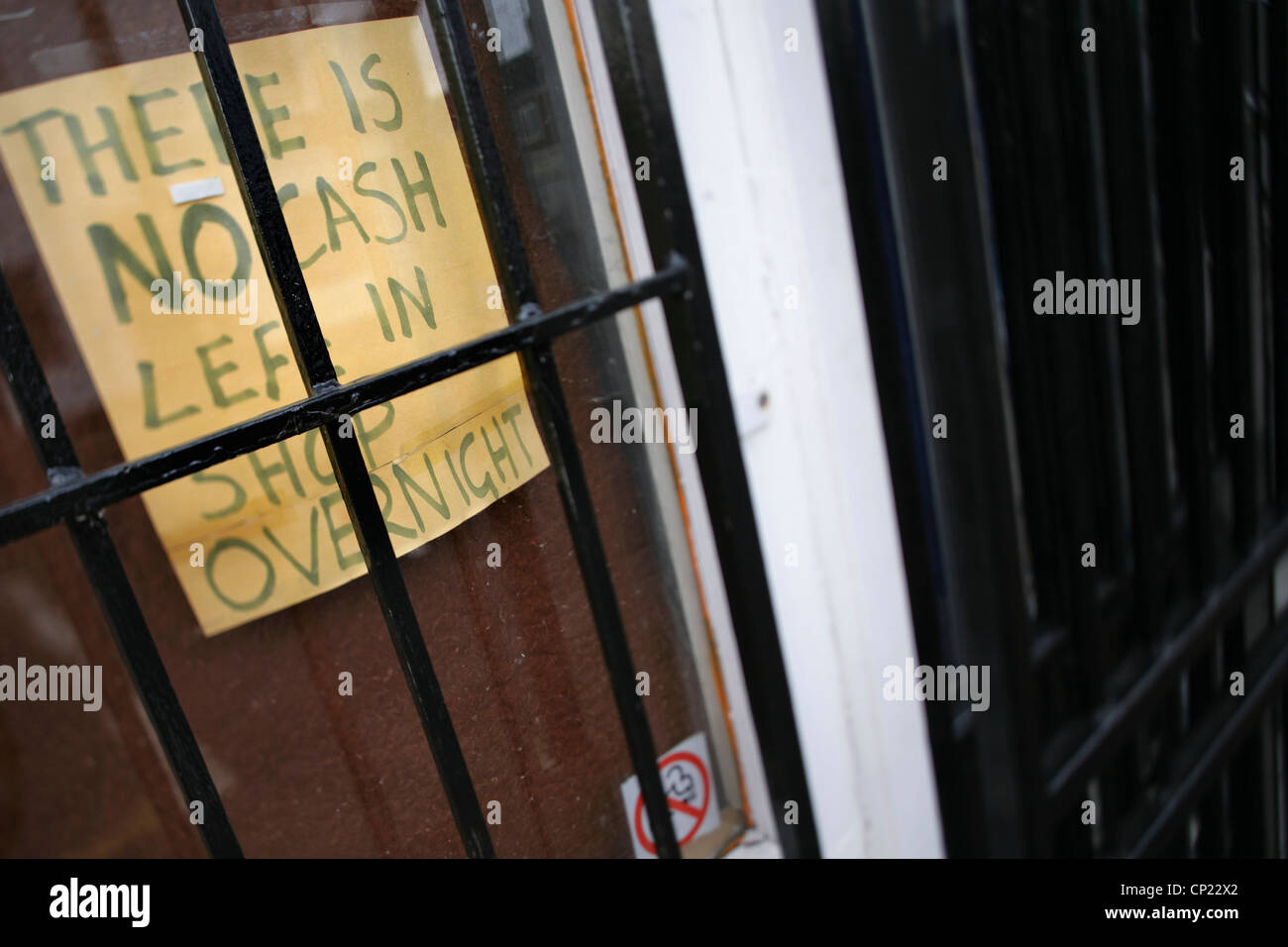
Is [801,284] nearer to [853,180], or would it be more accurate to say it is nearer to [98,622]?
[853,180]

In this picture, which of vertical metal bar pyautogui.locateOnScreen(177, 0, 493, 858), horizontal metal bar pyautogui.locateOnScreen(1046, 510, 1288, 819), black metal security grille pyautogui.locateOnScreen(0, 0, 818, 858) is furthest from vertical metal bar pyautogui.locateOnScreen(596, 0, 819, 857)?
horizontal metal bar pyautogui.locateOnScreen(1046, 510, 1288, 819)

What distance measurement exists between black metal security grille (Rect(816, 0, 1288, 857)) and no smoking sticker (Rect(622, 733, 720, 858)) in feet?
1.41

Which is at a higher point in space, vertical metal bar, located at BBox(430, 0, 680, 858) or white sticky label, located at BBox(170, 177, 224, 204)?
white sticky label, located at BBox(170, 177, 224, 204)

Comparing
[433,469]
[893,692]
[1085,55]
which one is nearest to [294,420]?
[433,469]

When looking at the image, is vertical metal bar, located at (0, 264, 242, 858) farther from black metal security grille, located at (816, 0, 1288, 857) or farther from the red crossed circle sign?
black metal security grille, located at (816, 0, 1288, 857)

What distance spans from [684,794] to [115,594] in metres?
0.67

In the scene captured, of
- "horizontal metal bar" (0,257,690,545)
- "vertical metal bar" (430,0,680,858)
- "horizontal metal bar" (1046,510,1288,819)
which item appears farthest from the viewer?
"horizontal metal bar" (1046,510,1288,819)

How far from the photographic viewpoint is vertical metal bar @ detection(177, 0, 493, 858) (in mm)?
573

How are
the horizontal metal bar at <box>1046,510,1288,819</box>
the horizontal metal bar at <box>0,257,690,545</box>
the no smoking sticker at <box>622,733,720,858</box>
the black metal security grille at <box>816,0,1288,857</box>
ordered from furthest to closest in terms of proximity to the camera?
the horizontal metal bar at <box>1046,510,1288,819</box>, the black metal security grille at <box>816,0,1288,857</box>, the no smoking sticker at <box>622,733,720,858</box>, the horizontal metal bar at <box>0,257,690,545</box>
